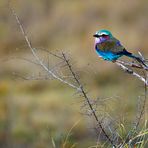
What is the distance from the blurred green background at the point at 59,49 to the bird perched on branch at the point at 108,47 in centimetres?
695

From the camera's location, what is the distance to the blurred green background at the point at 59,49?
1716 centimetres

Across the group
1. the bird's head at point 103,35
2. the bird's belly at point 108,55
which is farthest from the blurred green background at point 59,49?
the bird's belly at point 108,55

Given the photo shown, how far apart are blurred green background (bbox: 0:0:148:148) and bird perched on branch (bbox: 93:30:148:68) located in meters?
6.95

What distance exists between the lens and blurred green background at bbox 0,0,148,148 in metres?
17.2

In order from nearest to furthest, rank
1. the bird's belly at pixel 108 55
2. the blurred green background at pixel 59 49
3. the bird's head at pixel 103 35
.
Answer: the bird's belly at pixel 108 55 < the bird's head at pixel 103 35 < the blurred green background at pixel 59 49

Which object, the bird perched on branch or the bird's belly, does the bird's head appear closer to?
the bird perched on branch

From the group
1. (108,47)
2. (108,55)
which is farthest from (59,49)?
(108,55)

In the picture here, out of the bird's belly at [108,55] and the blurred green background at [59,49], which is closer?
the bird's belly at [108,55]

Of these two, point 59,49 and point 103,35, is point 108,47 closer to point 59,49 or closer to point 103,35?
point 103,35

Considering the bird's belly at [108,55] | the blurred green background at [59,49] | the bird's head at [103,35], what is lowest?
the bird's belly at [108,55]

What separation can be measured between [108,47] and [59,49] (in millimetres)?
10710

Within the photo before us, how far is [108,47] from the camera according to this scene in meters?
7.17

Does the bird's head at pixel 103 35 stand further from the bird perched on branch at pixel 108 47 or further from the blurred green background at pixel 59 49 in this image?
the blurred green background at pixel 59 49

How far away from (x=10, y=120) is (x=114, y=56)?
10.9 m
